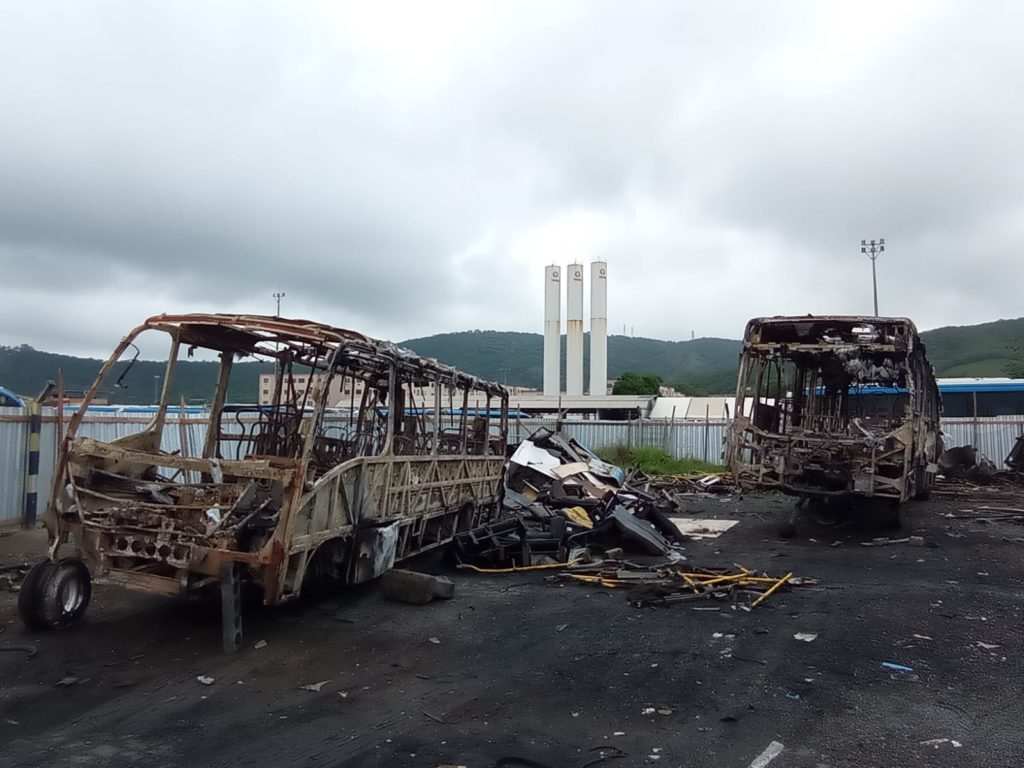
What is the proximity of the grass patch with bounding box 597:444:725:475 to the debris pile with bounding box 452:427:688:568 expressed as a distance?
556 cm

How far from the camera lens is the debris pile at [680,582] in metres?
7.22

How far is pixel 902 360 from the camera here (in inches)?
464

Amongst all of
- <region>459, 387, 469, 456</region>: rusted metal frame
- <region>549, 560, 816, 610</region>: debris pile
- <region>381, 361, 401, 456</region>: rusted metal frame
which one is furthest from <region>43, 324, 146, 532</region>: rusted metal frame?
<region>549, 560, 816, 610</region>: debris pile

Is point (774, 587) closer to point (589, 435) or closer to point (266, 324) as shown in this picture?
point (266, 324)

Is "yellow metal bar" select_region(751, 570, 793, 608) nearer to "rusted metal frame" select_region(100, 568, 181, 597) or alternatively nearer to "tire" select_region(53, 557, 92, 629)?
"rusted metal frame" select_region(100, 568, 181, 597)

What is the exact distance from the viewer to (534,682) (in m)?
5.06

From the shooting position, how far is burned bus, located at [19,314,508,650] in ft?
18.6

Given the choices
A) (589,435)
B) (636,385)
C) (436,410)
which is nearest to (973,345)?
(636,385)

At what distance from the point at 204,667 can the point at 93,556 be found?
1.48m

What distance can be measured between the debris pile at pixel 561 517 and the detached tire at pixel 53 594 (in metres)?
4.17

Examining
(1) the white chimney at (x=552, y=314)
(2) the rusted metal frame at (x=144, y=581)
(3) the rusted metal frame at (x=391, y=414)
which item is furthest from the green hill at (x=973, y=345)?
(2) the rusted metal frame at (x=144, y=581)

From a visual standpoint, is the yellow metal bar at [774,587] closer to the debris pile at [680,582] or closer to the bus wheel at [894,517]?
the debris pile at [680,582]

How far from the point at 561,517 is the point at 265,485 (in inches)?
200

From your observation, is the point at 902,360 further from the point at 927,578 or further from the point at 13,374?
the point at 13,374
